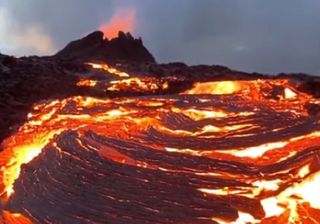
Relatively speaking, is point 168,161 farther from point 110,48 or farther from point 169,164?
point 110,48

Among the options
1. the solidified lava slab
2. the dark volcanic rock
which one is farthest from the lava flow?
the dark volcanic rock

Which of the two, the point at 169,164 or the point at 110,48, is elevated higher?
the point at 110,48

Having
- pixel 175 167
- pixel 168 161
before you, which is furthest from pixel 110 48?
pixel 175 167

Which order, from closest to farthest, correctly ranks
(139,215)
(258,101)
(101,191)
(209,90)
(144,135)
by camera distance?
(139,215)
(101,191)
(144,135)
(258,101)
(209,90)

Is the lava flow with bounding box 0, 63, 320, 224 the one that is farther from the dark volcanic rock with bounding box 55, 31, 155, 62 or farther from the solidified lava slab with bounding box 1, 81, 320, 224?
the dark volcanic rock with bounding box 55, 31, 155, 62

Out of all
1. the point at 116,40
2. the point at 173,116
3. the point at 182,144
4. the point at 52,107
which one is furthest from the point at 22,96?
the point at 116,40

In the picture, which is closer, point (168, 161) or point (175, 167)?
point (175, 167)

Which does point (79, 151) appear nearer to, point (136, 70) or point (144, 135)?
point (144, 135)
